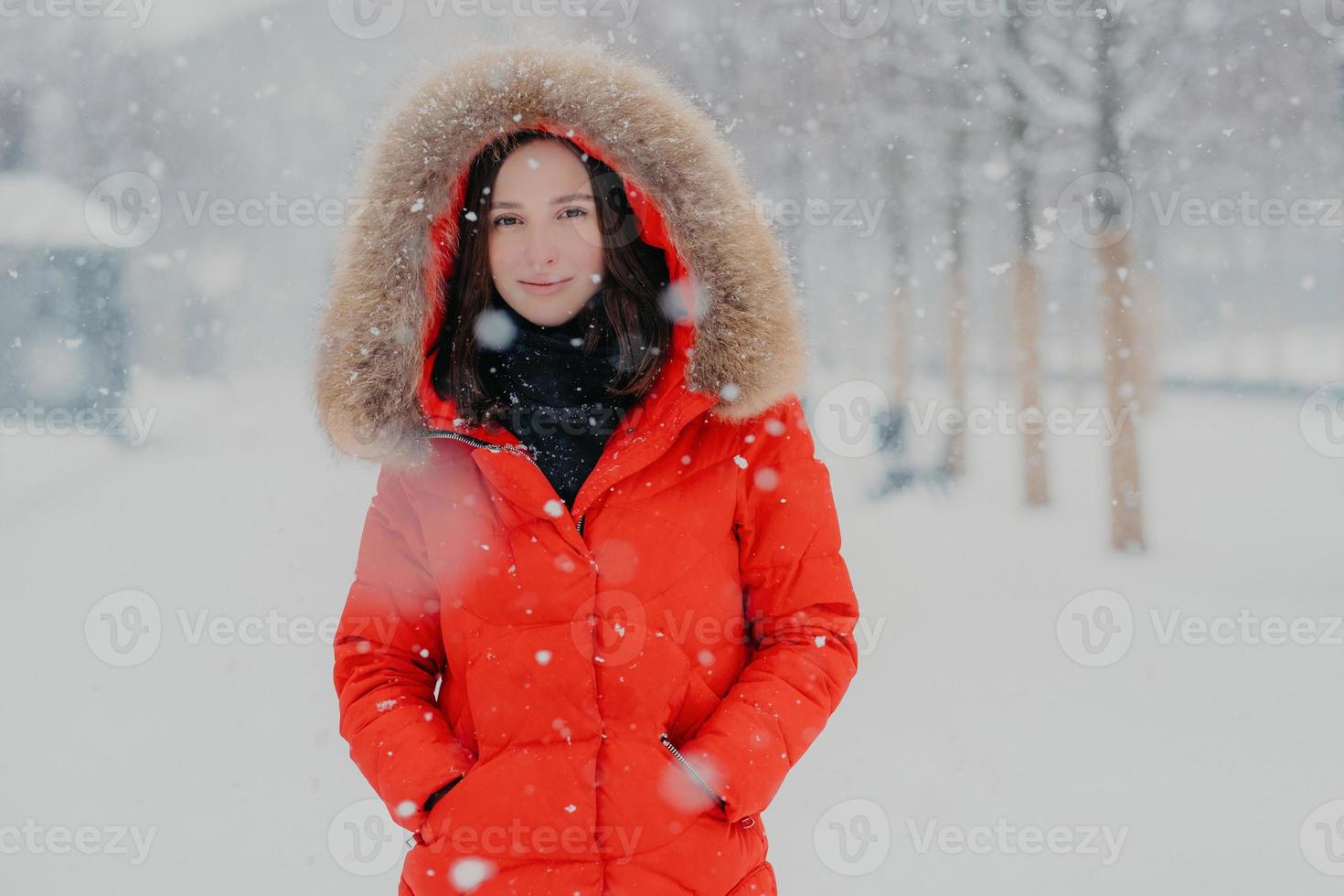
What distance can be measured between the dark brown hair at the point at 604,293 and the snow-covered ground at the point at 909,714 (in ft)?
1.43

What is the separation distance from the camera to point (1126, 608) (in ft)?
18.7

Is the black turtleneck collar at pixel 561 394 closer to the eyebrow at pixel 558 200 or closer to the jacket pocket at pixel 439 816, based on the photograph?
the eyebrow at pixel 558 200

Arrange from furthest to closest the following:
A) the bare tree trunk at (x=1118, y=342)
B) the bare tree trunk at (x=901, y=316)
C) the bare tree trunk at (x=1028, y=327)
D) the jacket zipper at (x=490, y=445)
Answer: the bare tree trunk at (x=901, y=316), the bare tree trunk at (x=1028, y=327), the bare tree trunk at (x=1118, y=342), the jacket zipper at (x=490, y=445)

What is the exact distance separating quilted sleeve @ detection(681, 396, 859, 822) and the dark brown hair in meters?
0.30

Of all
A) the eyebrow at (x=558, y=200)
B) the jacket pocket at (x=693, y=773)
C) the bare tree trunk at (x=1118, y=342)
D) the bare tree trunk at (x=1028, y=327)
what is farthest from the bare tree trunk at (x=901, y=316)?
the jacket pocket at (x=693, y=773)

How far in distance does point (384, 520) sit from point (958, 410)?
304 inches

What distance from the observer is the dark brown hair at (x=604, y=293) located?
183 centimetres

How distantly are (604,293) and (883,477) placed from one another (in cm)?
805

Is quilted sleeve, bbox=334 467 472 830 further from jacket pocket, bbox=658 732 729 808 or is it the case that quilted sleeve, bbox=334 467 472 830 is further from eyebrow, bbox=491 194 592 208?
eyebrow, bbox=491 194 592 208

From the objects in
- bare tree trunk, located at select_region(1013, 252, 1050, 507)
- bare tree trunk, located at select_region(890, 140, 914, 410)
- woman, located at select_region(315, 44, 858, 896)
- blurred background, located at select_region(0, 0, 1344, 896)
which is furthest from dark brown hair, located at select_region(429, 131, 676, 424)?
bare tree trunk, located at select_region(890, 140, 914, 410)

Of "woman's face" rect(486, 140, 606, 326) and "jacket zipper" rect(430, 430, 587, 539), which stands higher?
"woman's face" rect(486, 140, 606, 326)

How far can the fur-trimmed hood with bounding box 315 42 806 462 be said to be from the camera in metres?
1.80

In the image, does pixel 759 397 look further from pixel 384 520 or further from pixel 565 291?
pixel 384 520

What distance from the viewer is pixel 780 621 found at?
1711mm
